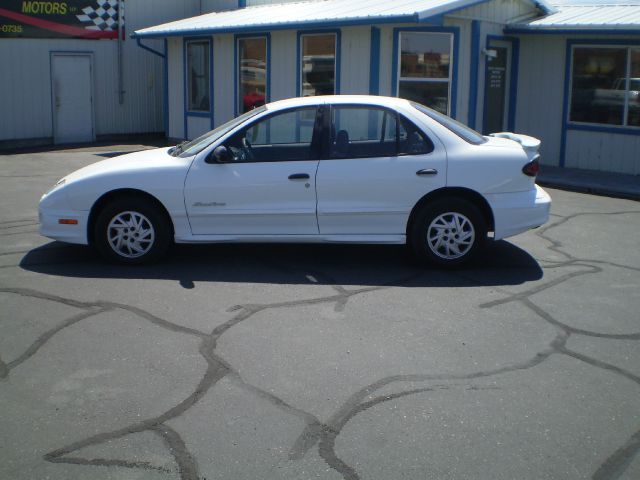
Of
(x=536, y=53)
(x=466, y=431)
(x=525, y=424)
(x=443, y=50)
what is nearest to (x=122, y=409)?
(x=466, y=431)

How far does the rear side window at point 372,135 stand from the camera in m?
7.13

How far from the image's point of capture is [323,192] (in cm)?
706

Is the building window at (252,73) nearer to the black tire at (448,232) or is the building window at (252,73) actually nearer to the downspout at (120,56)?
the downspout at (120,56)

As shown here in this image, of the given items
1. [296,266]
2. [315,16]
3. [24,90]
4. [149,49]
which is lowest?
[296,266]

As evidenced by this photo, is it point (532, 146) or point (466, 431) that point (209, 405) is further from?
point (532, 146)

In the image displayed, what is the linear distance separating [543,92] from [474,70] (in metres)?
1.67

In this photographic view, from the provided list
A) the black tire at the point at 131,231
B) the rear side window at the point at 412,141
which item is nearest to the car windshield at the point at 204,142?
the black tire at the point at 131,231

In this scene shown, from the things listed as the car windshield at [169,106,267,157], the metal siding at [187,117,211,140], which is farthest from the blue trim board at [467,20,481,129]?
the car windshield at [169,106,267,157]

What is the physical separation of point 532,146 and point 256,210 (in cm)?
264

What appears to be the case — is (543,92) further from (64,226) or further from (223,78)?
(64,226)

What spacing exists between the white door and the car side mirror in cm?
1306

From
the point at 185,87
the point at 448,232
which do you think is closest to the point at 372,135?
the point at 448,232

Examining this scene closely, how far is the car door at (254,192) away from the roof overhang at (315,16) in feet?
20.3

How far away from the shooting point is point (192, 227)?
7211 mm
